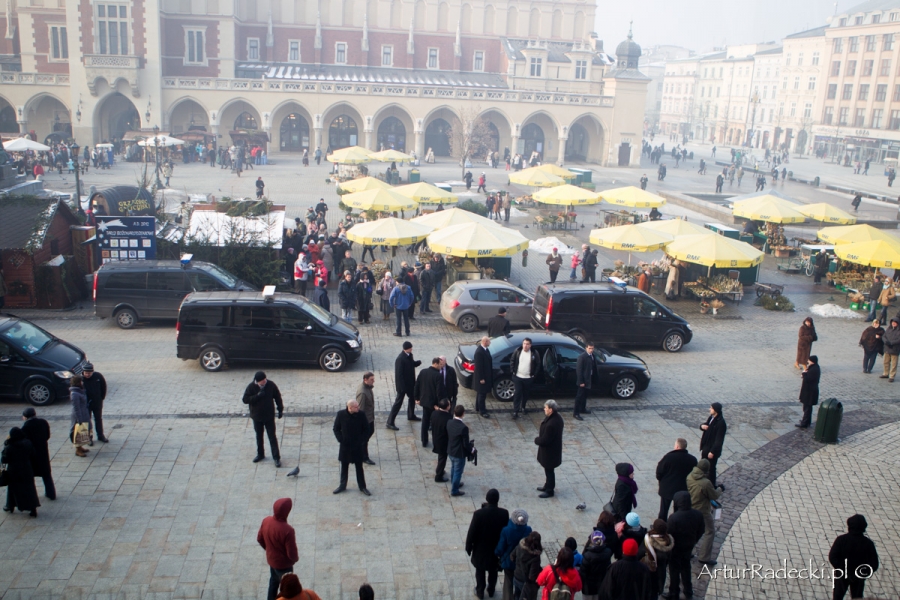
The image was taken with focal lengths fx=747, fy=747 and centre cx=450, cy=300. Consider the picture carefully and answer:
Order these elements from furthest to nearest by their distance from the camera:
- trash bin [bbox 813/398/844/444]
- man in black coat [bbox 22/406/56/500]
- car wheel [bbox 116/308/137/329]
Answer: car wheel [bbox 116/308/137/329] < trash bin [bbox 813/398/844/444] < man in black coat [bbox 22/406/56/500]

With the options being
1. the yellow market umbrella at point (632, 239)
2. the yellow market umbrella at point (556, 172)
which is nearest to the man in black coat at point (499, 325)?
the yellow market umbrella at point (632, 239)

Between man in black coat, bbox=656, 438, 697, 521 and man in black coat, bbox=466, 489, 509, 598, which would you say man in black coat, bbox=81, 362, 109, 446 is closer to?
man in black coat, bbox=466, 489, 509, 598

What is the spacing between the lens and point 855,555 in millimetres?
7070

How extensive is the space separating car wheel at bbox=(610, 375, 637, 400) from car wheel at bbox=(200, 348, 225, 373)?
23.5 feet

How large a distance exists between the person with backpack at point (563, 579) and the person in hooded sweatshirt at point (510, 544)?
694mm

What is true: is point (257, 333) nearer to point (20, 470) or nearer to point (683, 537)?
point (20, 470)

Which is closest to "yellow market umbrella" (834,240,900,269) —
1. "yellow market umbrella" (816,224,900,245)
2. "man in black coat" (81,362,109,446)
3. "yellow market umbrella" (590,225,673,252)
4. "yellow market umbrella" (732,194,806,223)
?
"yellow market umbrella" (816,224,900,245)

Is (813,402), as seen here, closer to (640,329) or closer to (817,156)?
(640,329)

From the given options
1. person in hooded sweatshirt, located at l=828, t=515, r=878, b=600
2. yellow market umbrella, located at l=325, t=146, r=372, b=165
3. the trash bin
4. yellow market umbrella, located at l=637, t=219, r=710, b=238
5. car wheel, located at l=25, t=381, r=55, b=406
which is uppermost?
yellow market umbrella, located at l=325, t=146, r=372, b=165

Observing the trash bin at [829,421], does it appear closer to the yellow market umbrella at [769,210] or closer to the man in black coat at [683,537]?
the man in black coat at [683,537]

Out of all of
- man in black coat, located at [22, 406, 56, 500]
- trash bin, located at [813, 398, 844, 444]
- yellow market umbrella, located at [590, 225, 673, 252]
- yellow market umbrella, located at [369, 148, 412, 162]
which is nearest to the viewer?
man in black coat, located at [22, 406, 56, 500]

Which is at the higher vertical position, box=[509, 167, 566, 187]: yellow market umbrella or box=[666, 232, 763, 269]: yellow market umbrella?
box=[509, 167, 566, 187]: yellow market umbrella

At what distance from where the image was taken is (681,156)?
6894 cm

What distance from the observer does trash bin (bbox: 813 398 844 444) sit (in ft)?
38.0
